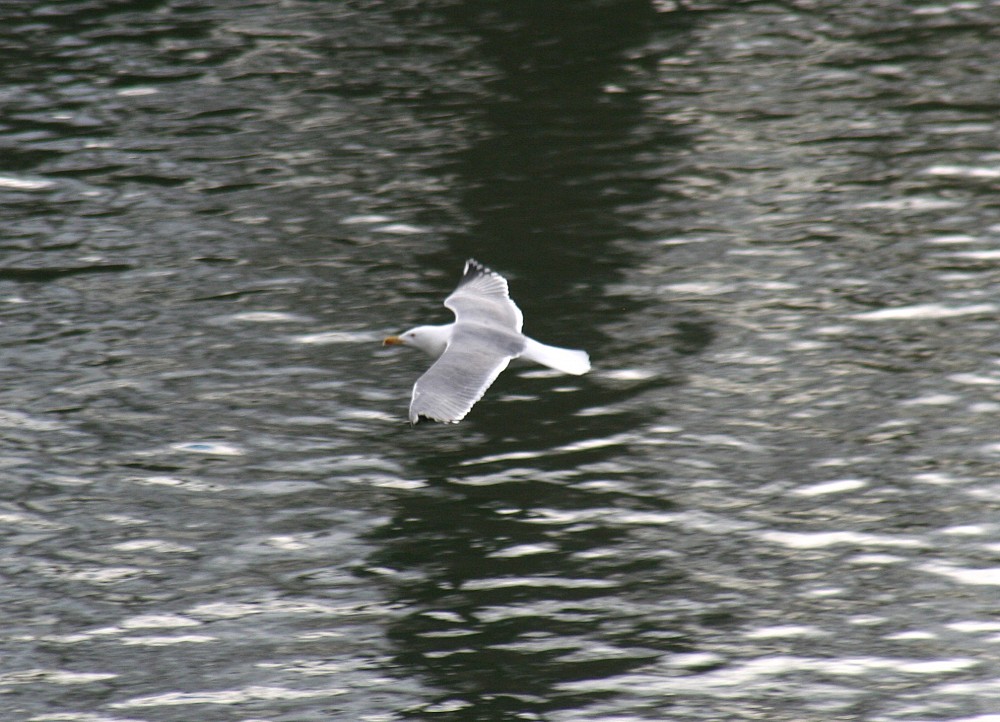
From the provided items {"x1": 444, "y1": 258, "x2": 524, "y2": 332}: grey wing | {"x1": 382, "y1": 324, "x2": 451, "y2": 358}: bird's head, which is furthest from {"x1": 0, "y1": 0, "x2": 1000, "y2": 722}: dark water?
{"x1": 444, "y1": 258, "x2": 524, "y2": 332}: grey wing

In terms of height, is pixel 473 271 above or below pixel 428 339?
above

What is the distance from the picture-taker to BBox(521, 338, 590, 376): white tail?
10.5 meters

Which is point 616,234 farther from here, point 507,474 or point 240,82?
point 240,82

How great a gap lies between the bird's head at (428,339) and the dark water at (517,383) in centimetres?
51

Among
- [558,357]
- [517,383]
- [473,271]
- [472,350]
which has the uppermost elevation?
[473,271]

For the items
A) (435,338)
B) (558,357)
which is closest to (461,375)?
(558,357)

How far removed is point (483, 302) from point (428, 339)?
1.74ft

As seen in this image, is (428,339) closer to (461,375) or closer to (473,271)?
(473,271)

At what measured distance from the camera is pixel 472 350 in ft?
34.1

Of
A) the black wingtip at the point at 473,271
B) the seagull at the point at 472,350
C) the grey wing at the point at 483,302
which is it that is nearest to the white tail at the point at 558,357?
the seagull at the point at 472,350

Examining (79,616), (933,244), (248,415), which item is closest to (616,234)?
(933,244)

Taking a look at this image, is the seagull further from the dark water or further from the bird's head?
the dark water

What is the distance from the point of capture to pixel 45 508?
10.4m

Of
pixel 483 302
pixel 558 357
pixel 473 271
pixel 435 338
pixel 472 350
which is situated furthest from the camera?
pixel 473 271
